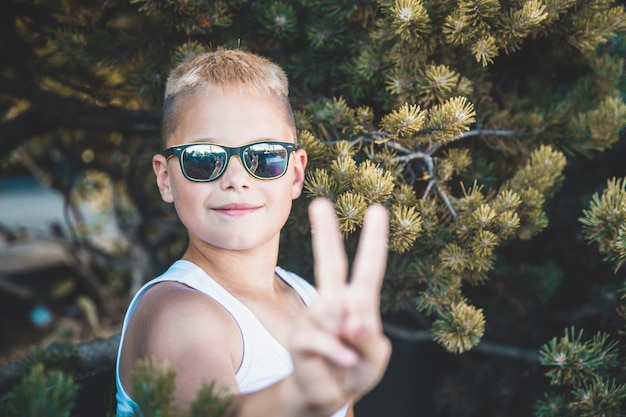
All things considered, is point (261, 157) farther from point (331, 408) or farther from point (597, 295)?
point (597, 295)

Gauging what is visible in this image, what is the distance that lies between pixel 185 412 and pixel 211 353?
271 millimetres

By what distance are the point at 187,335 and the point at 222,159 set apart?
50 centimetres

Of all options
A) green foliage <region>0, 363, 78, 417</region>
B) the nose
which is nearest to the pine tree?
the nose

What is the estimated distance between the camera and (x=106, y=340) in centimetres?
275

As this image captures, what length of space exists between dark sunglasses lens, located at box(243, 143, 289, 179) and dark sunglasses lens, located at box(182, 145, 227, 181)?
0.07 m

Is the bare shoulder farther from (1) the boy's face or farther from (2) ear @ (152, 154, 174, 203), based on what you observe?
(2) ear @ (152, 154, 174, 203)

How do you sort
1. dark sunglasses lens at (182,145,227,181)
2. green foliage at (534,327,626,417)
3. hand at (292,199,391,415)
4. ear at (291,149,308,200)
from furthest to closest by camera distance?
ear at (291,149,308,200) → green foliage at (534,327,626,417) → dark sunglasses lens at (182,145,227,181) → hand at (292,199,391,415)

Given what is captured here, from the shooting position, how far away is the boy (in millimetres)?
1468

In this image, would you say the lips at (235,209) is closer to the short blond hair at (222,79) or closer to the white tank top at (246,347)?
the white tank top at (246,347)

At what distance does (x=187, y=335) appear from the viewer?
1484 mm

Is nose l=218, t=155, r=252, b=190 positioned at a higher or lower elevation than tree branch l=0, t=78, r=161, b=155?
lower

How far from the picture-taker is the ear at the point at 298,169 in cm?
199

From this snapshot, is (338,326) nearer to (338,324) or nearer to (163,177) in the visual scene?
(338,324)

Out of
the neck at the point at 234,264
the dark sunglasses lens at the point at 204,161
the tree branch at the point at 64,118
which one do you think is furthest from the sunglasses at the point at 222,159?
the tree branch at the point at 64,118
